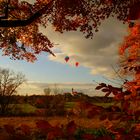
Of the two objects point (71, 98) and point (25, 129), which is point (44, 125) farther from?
point (71, 98)

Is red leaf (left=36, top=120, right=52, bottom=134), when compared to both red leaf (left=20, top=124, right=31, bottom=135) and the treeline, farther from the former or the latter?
the treeline

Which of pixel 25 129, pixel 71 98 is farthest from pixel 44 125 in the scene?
pixel 71 98

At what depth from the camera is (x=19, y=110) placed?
31609 millimetres

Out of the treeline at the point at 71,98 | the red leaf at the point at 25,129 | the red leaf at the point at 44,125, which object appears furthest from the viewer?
the treeline at the point at 71,98

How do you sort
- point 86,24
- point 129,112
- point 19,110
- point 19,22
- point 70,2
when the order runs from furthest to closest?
point 19,110
point 86,24
point 70,2
point 19,22
point 129,112

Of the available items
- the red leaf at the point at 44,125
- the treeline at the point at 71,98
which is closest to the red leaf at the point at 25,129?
the red leaf at the point at 44,125

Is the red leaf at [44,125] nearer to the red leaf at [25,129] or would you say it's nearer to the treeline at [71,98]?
the red leaf at [25,129]

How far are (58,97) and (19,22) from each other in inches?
646

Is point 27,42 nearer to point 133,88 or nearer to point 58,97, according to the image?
point 58,97

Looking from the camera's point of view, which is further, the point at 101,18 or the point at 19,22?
the point at 101,18

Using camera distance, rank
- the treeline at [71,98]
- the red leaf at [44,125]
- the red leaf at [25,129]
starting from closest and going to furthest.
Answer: the red leaf at [44,125], the red leaf at [25,129], the treeline at [71,98]

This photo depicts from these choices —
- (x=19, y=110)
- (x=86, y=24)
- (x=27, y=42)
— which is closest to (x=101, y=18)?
(x=86, y=24)

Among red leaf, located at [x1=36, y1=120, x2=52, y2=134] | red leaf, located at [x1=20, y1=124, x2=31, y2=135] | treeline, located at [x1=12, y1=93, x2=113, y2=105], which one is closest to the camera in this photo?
red leaf, located at [x1=36, y1=120, x2=52, y2=134]

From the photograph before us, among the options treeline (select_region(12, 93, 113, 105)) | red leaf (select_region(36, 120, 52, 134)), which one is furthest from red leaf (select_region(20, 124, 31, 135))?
treeline (select_region(12, 93, 113, 105))
